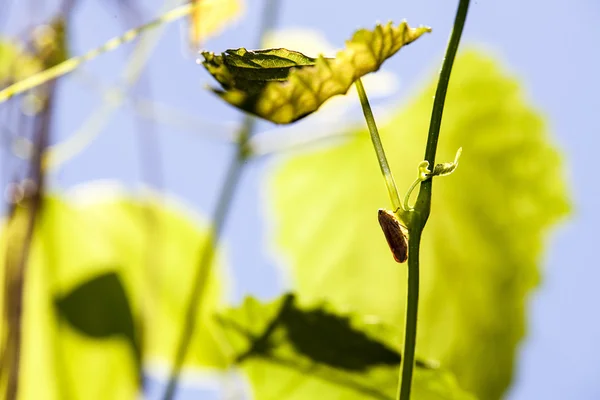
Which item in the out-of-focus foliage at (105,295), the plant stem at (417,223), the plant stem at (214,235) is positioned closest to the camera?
the plant stem at (417,223)

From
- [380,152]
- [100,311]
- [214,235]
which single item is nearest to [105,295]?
[100,311]

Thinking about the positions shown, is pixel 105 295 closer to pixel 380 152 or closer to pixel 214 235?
pixel 214 235

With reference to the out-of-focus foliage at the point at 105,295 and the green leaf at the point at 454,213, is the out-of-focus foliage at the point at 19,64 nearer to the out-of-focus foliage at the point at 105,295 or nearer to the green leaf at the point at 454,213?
the out-of-focus foliage at the point at 105,295

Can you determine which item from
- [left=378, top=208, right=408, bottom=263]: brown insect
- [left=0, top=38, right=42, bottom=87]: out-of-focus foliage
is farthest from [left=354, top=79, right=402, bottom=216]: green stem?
[left=0, top=38, right=42, bottom=87]: out-of-focus foliage

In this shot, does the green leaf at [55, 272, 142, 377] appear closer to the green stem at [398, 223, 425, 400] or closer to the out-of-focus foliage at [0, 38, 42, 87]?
the out-of-focus foliage at [0, 38, 42, 87]

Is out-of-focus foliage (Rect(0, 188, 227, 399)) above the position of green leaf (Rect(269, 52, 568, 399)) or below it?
below

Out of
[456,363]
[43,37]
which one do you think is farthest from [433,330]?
[43,37]

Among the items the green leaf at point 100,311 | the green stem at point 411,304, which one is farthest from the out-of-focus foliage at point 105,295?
the green stem at point 411,304
